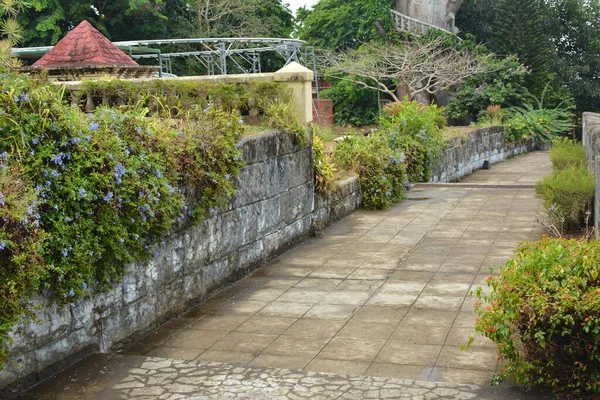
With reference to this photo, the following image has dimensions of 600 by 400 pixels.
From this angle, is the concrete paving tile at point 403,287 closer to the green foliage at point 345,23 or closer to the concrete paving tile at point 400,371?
the concrete paving tile at point 400,371

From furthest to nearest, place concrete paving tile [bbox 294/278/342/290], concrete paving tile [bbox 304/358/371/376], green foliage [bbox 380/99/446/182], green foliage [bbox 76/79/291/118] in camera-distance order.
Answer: green foliage [bbox 380/99/446/182]
green foliage [bbox 76/79/291/118]
concrete paving tile [bbox 294/278/342/290]
concrete paving tile [bbox 304/358/371/376]

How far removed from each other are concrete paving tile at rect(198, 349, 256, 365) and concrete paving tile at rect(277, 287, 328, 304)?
4.51 ft

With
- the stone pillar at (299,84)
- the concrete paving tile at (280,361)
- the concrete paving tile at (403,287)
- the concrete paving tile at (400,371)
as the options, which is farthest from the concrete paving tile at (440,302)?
the stone pillar at (299,84)

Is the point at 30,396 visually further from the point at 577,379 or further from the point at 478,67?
the point at 478,67

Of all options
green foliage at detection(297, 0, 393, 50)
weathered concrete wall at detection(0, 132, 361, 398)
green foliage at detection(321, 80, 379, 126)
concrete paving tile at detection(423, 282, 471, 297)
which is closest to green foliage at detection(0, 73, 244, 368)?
weathered concrete wall at detection(0, 132, 361, 398)

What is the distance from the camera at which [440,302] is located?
6512 mm

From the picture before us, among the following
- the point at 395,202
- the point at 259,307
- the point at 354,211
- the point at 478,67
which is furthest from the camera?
the point at 478,67

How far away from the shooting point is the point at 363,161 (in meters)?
12.0

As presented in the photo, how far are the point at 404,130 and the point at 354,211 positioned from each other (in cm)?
370

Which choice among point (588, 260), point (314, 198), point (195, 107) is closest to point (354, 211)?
point (314, 198)

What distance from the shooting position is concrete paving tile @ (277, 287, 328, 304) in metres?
6.71

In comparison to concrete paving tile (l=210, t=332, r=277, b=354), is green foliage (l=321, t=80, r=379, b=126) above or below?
above

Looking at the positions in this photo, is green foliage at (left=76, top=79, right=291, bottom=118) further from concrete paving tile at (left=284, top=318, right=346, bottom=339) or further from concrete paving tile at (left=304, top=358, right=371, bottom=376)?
concrete paving tile at (left=304, top=358, right=371, bottom=376)

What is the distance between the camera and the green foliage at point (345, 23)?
31406mm
